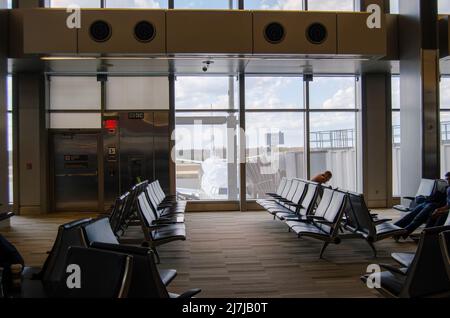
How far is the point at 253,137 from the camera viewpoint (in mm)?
10242

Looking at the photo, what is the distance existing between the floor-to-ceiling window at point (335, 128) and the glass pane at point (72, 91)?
543 cm

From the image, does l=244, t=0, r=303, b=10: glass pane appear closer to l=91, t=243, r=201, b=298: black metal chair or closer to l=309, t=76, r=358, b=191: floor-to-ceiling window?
l=309, t=76, r=358, b=191: floor-to-ceiling window

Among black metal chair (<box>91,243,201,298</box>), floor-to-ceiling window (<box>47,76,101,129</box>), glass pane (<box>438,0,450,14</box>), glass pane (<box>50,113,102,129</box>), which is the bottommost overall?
black metal chair (<box>91,243,201,298</box>)

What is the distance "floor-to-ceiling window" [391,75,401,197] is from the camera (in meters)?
10.3

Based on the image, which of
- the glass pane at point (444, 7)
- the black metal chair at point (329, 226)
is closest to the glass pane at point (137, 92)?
the black metal chair at point (329, 226)

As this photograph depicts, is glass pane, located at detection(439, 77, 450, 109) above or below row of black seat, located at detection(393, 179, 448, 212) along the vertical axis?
above

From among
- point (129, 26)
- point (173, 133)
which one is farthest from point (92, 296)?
point (173, 133)

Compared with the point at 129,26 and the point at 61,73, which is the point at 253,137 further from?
the point at 61,73

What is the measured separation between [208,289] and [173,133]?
6.47m

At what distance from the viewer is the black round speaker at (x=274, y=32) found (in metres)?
7.38

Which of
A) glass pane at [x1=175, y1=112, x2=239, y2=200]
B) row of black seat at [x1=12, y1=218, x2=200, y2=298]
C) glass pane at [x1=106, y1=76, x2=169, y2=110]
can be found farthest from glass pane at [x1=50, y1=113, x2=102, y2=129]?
row of black seat at [x1=12, y1=218, x2=200, y2=298]

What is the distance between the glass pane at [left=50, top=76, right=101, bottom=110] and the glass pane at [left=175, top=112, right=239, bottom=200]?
7.18 ft

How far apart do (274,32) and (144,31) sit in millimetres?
2366
